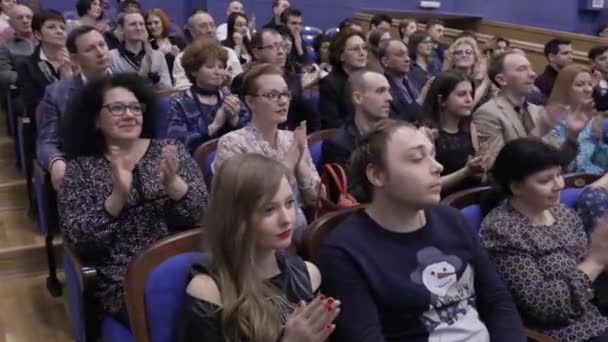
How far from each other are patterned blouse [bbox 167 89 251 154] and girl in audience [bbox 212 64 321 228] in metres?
0.39

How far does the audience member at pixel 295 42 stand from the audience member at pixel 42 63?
44.6 inches

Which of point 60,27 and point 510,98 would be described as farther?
point 60,27

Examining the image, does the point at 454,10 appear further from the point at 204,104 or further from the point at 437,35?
the point at 204,104

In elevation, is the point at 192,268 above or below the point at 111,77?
below

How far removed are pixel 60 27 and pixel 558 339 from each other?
218 cm

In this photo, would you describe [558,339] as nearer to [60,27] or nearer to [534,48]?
[60,27]

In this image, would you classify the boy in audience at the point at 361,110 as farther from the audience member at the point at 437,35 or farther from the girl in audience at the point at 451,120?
the audience member at the point at 437,35

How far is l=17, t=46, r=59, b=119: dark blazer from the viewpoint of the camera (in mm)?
2578

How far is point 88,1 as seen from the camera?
3.58 meters

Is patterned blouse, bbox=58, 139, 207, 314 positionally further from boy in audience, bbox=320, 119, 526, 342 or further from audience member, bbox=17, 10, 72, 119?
audience member, bbox=17, 10, 72, 119

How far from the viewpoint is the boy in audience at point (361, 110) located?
1.94 metres

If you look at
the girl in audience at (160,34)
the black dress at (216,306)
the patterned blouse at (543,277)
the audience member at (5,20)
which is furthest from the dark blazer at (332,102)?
the audience member at (5,20)

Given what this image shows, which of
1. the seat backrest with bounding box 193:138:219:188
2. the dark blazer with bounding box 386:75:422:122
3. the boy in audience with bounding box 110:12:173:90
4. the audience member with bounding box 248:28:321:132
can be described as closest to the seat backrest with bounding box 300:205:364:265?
the seat backrest with bounding box 193:138:219:188

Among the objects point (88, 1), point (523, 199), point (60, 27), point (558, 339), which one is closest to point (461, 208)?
point (523, 199)
